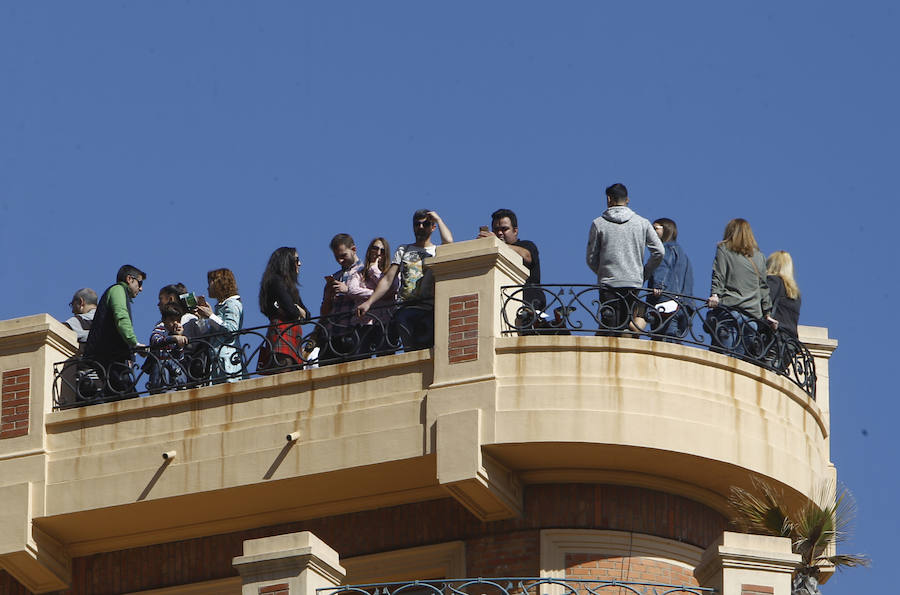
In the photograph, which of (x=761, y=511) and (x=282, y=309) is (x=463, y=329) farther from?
(x=761, y=511)

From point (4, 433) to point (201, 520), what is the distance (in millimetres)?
2116

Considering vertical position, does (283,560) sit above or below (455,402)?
below

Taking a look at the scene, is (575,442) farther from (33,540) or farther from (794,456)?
(33,540)

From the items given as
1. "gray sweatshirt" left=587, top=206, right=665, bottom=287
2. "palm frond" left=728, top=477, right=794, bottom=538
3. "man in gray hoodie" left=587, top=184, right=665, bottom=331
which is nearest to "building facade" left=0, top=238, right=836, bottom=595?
"palm frond" left=728, top=477, right=794, bottom=538

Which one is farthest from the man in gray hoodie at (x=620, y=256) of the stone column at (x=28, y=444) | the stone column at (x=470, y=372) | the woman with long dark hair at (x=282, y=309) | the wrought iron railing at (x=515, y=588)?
the stone column at (x=28, y=444)

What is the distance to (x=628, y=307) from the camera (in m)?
24.5

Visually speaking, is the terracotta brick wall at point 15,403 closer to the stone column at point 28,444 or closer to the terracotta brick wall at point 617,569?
the stone column at point 28,444

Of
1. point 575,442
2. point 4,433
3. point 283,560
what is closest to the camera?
point 283,560

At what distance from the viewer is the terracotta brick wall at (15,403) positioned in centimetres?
2544

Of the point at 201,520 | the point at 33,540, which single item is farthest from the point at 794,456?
the point at 33,540

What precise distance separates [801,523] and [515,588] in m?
2.64

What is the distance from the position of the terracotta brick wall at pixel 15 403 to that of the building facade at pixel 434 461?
20mm

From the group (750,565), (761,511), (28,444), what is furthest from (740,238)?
(28,444)

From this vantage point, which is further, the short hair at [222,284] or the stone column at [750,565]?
the short hair at [222,284]
